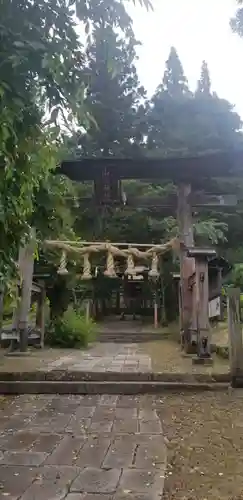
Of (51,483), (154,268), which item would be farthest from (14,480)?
(154,268)

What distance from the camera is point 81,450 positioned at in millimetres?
2998

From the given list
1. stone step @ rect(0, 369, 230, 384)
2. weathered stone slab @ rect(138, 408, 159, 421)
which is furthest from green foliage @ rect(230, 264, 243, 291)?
weathered stone slab @ rect(138, 408, 159, 421)

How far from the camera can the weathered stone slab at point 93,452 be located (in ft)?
8.95

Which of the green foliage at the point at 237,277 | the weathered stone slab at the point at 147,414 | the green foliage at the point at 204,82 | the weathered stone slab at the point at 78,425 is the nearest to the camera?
the weathered stone slab at the point at 78,425

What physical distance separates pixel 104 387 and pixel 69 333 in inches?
214

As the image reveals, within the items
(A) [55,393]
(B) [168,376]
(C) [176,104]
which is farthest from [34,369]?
(C) [176,104]

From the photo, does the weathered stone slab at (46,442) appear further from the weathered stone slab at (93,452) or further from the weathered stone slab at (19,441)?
the weathered stone slab at (93,452)

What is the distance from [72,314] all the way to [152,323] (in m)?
9.37

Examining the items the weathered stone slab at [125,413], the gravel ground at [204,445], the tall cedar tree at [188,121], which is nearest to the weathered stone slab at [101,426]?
the weathered stone slab at [125,413]

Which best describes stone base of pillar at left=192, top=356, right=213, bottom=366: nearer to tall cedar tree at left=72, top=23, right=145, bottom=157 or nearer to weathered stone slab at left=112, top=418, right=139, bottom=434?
weathered stone slab at left=112, top=418, right=139, bottom=434

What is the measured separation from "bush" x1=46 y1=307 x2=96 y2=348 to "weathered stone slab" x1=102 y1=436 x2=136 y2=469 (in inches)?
281

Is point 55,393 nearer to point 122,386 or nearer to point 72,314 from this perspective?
point 122,386

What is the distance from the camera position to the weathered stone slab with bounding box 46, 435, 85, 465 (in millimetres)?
2760

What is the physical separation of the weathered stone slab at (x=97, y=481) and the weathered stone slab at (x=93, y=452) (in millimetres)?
105
